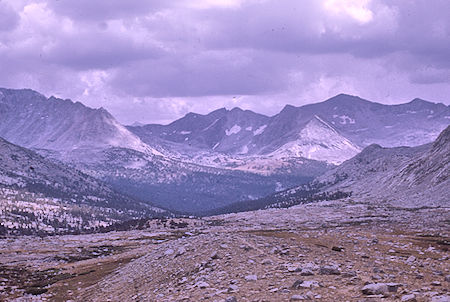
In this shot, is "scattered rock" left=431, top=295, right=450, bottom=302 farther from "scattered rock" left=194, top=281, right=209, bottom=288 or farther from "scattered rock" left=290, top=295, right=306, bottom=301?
"scattered rock" left=194, top=281, right=209, bottom=288

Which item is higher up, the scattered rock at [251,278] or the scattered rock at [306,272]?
the scattered rock at [306,272]

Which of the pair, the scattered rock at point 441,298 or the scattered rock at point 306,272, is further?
the scattered rock at point 306,272

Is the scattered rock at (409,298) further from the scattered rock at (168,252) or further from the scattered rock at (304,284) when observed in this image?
the scattered rock at (168,252)

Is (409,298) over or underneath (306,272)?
underneath

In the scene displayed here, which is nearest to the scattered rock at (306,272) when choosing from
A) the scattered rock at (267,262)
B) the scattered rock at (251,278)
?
the scattered rock at (251,278)

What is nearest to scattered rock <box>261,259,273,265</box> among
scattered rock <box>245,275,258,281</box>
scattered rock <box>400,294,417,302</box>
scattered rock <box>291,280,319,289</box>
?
scattered rock <box>245,275,258,281</box>

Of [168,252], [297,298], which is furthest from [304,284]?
[168,252]

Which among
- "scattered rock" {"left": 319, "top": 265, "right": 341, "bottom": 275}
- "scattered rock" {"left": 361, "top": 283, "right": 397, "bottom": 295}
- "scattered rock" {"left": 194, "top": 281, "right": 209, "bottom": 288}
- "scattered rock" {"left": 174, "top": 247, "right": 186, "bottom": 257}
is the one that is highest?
"scattered rock" {"left": 174, "top": 247, "right": 186, "bottom": 257}

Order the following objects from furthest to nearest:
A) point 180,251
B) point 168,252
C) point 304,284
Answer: point 168,252, point 180,251, point 304,284

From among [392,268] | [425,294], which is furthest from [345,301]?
[392,268]

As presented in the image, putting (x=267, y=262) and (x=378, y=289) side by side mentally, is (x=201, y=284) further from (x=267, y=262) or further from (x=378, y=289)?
(x=378, y=289)

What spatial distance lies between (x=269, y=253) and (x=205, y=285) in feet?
35.1

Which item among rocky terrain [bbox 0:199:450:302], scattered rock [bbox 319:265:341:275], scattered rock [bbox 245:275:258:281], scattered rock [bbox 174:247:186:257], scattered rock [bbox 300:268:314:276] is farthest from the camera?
scattered rock [bbox 174:247:186:257]

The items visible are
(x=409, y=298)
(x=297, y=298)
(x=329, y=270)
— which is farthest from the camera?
(x=329, y=270)
